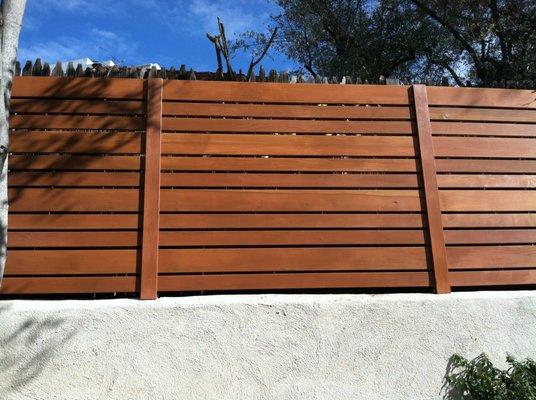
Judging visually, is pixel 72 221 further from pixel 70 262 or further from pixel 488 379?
pixel 488 379

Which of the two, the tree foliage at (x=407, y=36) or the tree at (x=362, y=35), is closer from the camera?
the tree foliage at (x=407, y=36)

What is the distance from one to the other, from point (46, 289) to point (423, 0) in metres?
7.60

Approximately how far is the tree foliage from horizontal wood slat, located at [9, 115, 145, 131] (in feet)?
17.2

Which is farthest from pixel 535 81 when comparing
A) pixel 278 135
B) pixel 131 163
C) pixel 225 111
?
pixel 131 163

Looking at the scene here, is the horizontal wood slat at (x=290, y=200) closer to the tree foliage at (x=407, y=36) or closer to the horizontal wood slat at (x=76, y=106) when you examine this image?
the horizontal wood slat at (x=76, y=106)

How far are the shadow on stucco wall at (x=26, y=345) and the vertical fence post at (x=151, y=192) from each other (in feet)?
2.14

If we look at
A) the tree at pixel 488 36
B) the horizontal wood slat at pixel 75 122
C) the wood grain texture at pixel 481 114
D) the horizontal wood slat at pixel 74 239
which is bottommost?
the horizontal wood slat at pixel 74 239

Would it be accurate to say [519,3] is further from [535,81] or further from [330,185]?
[330,185]

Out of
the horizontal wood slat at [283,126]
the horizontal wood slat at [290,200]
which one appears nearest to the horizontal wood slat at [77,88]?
the horizontal wood slat at [283,126]

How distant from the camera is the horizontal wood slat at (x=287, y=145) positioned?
3.61 meters

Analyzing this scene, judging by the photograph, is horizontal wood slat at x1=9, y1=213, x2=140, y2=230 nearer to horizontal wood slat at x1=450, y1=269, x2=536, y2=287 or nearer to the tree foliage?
horizontal wood slat at x1=450, y1=269, x2=536, y2=287

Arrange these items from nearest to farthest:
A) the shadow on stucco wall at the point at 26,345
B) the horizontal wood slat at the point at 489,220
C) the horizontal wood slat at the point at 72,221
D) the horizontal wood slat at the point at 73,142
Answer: the shadow on stucco wall at the point at 26,345 → the horizontal wood slat at the point at 72,221 → the horizontal wood slat at the point at 73,142 → the horizontal wood slat at the point at 489,220

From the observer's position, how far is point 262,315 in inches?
132

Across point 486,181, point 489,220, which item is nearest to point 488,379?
point 489,220
